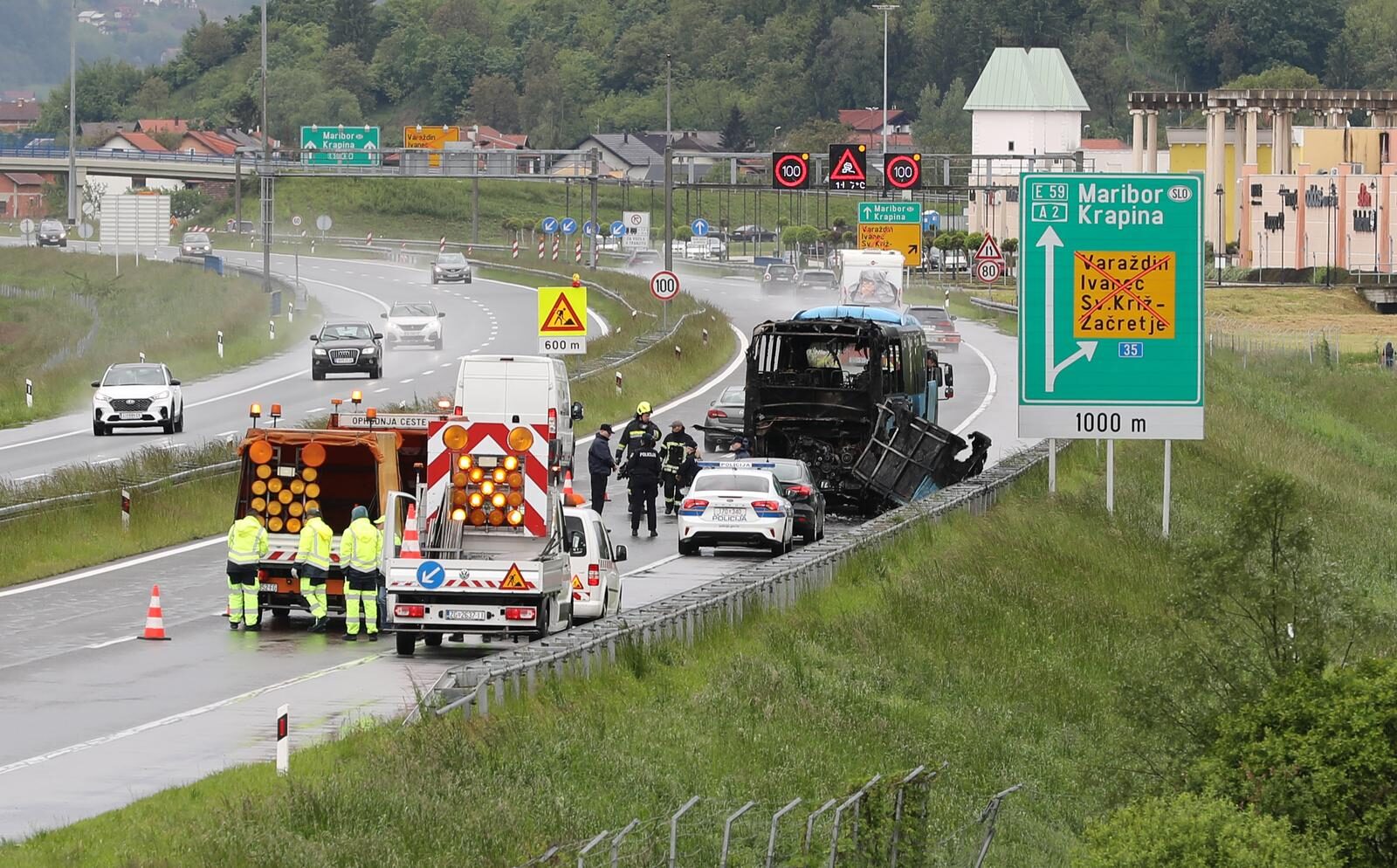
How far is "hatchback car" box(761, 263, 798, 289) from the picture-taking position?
313 ft

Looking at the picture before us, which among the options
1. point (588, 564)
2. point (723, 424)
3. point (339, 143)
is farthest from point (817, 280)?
point (588, 564)

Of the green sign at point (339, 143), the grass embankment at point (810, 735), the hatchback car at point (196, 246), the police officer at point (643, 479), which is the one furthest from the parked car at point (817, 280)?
the grass embankment at point (810, 735)

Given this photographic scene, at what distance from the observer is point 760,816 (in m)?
14.4

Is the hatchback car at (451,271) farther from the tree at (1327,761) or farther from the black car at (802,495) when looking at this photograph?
the tree at (1327,761)

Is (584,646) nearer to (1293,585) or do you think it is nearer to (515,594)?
(515,594)

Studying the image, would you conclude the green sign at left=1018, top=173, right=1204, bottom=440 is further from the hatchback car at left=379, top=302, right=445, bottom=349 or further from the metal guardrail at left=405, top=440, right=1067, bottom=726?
the hatchback car at left=379, top=302, right=445, bottom=349

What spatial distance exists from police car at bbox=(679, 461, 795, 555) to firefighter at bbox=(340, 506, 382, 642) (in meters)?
7.90

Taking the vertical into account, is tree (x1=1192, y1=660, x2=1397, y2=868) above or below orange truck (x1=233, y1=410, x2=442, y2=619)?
below

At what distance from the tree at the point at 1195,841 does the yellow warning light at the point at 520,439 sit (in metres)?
10.5

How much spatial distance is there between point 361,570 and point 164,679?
274 cm

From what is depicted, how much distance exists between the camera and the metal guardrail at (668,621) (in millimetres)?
16047

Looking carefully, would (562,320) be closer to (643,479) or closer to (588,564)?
(643,479)

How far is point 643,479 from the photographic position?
3303 cm

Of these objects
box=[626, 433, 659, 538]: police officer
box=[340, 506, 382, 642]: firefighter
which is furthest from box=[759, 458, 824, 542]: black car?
box=[340, 506, 382, 642]: firefighter
